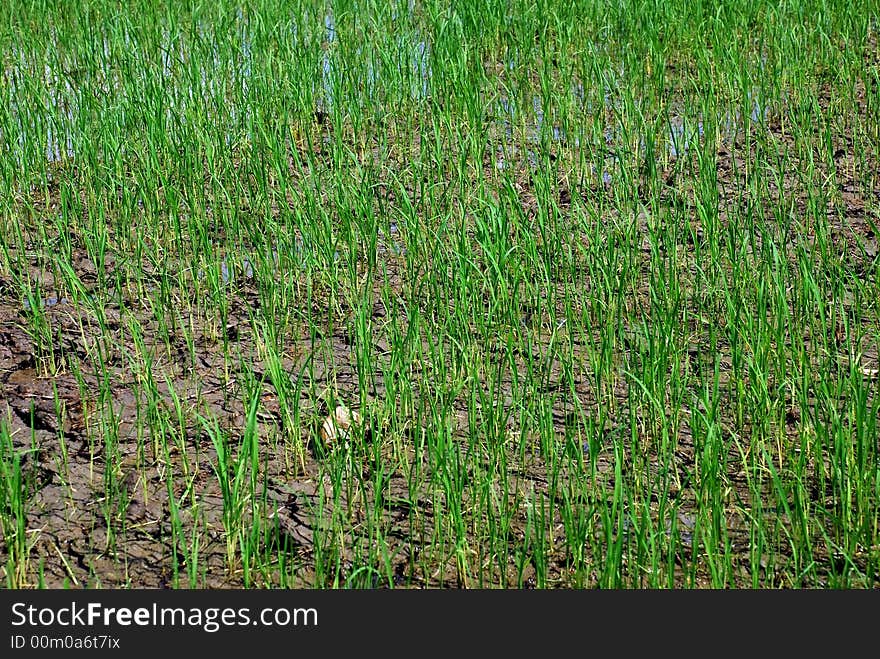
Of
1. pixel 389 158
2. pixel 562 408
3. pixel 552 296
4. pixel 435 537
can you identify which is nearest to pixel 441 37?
pixel 389 158

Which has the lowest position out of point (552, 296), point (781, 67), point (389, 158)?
point (552, 296)

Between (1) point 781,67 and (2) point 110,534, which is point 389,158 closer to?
(1) point 781,67

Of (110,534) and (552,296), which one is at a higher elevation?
(552,296)

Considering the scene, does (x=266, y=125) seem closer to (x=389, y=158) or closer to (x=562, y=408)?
(x=389, y=158)

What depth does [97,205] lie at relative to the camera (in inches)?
158

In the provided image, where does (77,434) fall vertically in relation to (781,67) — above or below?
below

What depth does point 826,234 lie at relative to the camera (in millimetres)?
3561

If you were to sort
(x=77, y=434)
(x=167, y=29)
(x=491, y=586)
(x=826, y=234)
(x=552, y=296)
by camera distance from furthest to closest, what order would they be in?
(x=167, y=29) < (x=826, y=234) < (x=552, y=296) < (x=77, y=434) < (x=491, y=586)

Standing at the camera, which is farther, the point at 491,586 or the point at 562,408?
the point at 562,408

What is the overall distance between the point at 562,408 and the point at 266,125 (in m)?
2.05

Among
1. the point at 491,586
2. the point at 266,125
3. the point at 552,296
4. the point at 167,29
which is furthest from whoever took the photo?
the point at 167,29

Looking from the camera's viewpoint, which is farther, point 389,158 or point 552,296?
point 389,158

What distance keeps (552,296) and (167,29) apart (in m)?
3.19

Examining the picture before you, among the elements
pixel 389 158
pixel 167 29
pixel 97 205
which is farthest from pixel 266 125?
pixel 167 29
